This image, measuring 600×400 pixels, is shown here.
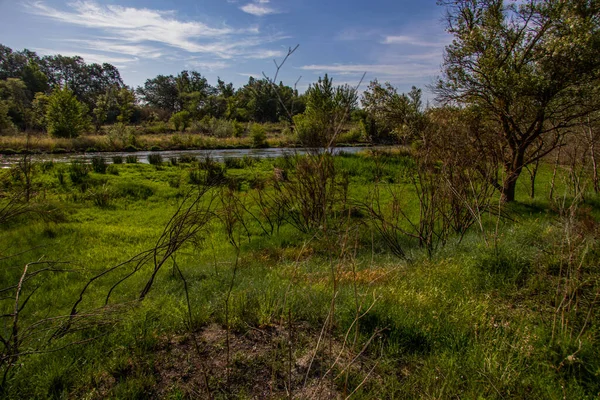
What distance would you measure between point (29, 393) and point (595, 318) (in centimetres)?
460

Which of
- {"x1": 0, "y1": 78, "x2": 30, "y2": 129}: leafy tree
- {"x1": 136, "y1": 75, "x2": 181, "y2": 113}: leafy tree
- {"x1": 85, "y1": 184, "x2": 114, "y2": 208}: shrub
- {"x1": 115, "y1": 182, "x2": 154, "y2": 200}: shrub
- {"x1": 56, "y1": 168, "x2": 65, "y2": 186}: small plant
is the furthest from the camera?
{"x1": 136, "y1": 75, "x2": 181, "y2": 113}: leafy tree

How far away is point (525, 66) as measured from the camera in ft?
28.4

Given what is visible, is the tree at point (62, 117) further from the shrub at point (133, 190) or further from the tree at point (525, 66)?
the tree at point (525, 66)

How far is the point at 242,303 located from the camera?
137 inches

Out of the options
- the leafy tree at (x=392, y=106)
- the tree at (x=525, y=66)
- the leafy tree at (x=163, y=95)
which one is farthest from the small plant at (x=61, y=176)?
the leafy tree at (x=163, y=95)

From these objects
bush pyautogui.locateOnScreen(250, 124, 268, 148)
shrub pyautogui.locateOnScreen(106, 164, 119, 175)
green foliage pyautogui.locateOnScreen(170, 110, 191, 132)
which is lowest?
shrub pyautogui.locateOnScreen(106, 164, 119, 175)

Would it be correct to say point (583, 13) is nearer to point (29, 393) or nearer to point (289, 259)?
point (289, 259)

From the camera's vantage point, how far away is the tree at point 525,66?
26.5ft

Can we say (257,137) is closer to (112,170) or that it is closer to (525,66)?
(112,170)

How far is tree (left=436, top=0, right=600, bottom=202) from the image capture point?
8070mm

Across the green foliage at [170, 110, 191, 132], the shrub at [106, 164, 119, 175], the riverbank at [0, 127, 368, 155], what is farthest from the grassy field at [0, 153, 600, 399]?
the green foliage at [170, 110, 191, 132]

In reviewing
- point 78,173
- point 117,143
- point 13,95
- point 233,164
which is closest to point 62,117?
point 117,143

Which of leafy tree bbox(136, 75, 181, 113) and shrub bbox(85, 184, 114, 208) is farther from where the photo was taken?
leafy tree bbox(136, 75, 181, 113)

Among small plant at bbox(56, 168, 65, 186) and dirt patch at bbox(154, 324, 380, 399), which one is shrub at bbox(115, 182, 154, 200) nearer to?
small plant at bbox(56, 168, 65, 186)
